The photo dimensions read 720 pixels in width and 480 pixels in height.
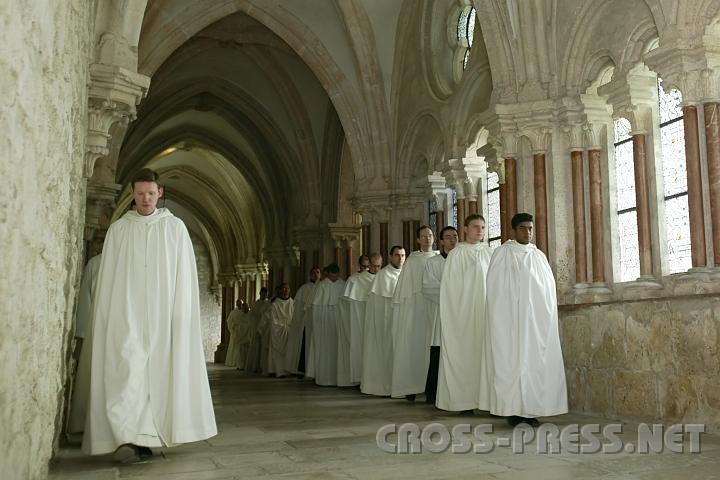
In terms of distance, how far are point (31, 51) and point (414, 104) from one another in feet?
35.0

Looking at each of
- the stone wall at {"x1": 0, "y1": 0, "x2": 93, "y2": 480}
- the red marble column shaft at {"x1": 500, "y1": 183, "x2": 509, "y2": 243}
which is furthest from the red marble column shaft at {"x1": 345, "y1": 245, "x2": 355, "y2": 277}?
the stone wall at {"x1": 0, "y1": 0, "x2": 93, "y2": 480}

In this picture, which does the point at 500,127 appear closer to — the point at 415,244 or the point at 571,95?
the point at 571,95

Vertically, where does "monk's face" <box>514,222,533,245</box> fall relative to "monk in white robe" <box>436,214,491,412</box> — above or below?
above

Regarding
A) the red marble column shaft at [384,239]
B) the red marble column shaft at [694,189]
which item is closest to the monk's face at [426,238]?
the red marble column shaft at [694,189]

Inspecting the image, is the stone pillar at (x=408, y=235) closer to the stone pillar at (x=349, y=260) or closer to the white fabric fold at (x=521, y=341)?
the stone pillar at (x=349, y=260)

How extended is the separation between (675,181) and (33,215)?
677 cm

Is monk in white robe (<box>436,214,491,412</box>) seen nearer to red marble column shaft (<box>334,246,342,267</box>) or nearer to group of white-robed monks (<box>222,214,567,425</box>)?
group of white-robed monks (<box>222,214,567,425</box>)

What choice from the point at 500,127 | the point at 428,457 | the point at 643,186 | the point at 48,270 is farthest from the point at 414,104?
the point at 48,270

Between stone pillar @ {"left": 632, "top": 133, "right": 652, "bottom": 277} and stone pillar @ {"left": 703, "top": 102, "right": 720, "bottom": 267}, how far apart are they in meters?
1.02

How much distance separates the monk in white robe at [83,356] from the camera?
21.3 feet

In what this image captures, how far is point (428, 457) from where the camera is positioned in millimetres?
4898

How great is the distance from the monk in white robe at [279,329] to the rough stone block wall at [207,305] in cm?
1719

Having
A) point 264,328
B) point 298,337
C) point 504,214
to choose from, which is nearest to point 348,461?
point 504,214

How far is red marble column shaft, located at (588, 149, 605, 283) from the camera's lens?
868cm
